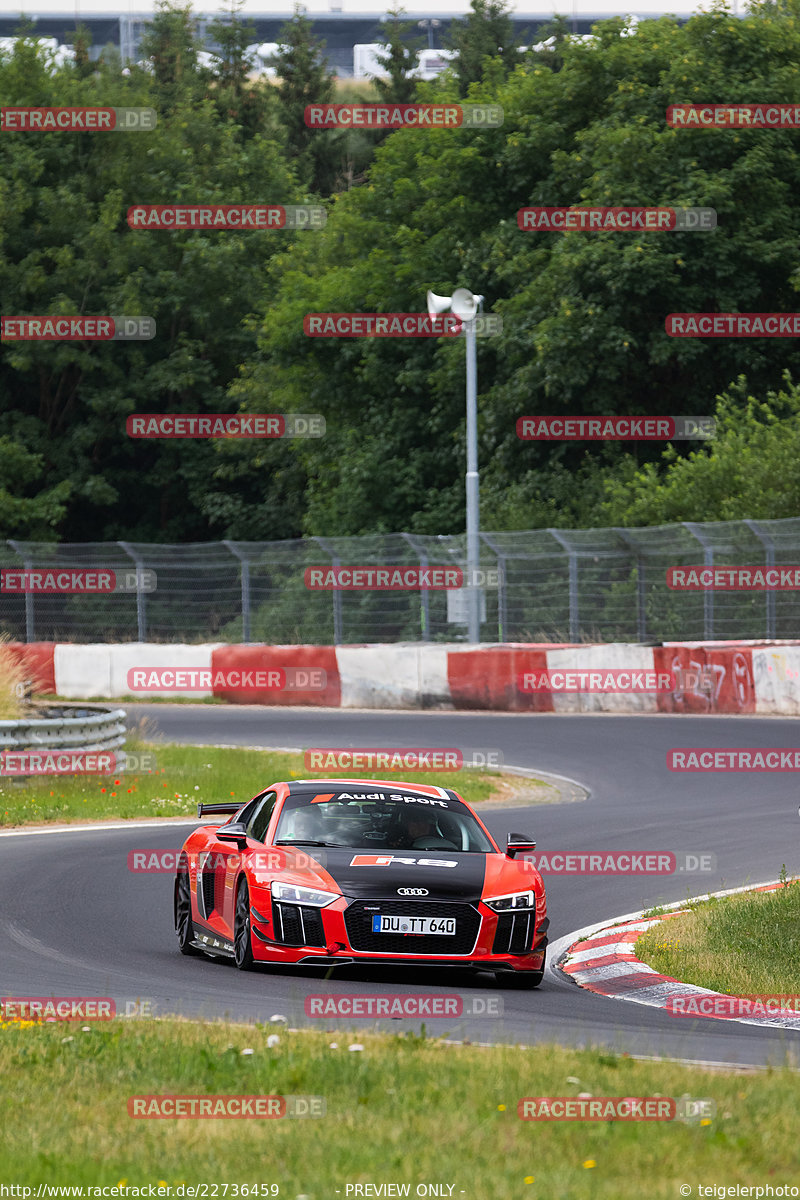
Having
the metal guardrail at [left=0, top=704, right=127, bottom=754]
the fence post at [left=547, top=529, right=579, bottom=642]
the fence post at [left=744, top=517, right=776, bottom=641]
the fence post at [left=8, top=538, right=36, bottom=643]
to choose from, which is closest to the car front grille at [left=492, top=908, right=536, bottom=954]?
the metal guardrail at [left=0, top=704, right=127, bottom=754]

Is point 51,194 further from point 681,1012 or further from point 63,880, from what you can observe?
point 681,1012

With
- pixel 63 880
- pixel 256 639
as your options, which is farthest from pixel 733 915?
pixel 256 639

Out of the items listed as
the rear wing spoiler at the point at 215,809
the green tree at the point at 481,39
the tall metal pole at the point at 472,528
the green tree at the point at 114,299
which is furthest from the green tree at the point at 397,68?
the rear wing spoiler at the point at 215,809

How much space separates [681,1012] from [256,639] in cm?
2522

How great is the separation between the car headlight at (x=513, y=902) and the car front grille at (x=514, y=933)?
3 cm

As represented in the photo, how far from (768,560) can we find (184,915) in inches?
716

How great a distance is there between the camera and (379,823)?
35.1 feet

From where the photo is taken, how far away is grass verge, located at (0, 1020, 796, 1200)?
17.0 feet

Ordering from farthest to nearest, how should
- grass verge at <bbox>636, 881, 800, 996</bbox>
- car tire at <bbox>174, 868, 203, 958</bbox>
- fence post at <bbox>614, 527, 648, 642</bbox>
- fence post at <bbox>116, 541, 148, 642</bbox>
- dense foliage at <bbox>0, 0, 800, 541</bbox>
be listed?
1. dense foliage at <bbox>0, 0, 800, 541</bbox>
2. fence post at <bbox>116, 541, 148, 642</bbox>
3. fence post at <bbox>614, 527, 648, 642</bbox>
4. car tire at <bbox>174, 868, 203, 958</bbox>
5. grass verge at <bbox>636, 881, 800, 996</bbox>

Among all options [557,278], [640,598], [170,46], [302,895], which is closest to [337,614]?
[640,598]

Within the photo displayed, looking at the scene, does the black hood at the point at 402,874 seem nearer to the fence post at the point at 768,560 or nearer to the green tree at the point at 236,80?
the fence post at the point at 768,560

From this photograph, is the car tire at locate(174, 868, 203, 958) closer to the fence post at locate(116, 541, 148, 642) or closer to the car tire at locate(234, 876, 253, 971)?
the car tire at locate(234, 876, 253, 971)

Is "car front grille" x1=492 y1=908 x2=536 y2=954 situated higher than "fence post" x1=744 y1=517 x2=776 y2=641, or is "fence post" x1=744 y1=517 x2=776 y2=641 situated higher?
"fence post" x1=744 y1=517 x2=776 y2=641

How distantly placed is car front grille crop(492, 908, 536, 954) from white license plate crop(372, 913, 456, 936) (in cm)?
26
